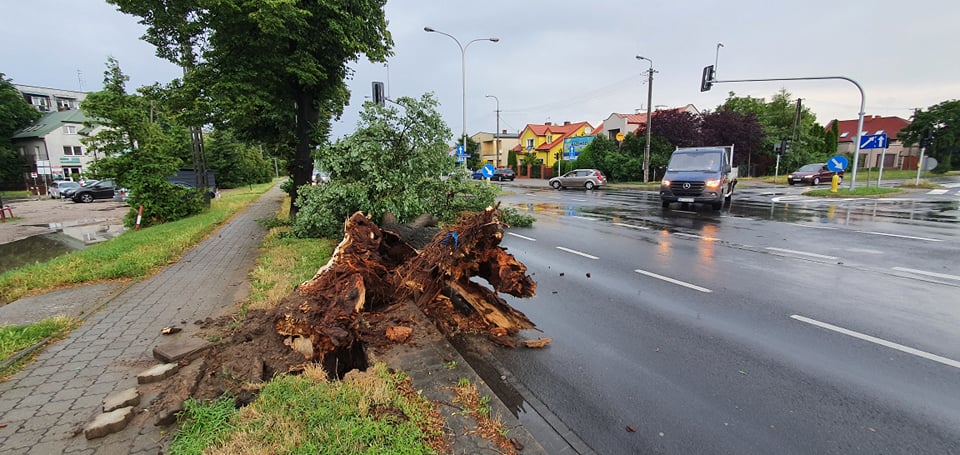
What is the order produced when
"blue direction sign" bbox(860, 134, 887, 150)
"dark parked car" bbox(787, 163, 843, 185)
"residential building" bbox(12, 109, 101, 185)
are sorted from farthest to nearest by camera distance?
"residential building" bbox(12, 109, 101, 185), "dark parked car" bbox(787, 163, 843, 185), "blue direction sign" bbox(860, 134, 887, 150)

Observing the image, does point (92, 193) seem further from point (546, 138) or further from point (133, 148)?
point (546, 138)

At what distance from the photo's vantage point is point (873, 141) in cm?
1989

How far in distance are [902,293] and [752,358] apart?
3730 mm

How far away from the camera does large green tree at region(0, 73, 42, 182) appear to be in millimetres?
48656

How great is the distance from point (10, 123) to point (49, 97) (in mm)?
17936

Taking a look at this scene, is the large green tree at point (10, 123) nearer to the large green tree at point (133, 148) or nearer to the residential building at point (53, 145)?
the residential building at point (53, 145)

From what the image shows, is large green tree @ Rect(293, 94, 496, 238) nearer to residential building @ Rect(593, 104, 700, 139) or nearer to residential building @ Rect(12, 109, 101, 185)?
residential building @ Rect(593, 104, 700, 139)

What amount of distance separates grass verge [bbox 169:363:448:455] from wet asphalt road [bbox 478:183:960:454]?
941 mm

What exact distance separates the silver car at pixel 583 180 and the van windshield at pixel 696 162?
16680 mm

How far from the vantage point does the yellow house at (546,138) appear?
2357 inches

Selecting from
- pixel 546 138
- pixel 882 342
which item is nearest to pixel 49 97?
pixel 546 138

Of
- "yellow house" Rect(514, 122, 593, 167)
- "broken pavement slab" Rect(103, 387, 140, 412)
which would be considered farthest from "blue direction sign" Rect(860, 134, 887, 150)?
"yellow house" Rect(514, 122, 593, 167)

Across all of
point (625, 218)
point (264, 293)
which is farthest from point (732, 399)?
point (625, 218)

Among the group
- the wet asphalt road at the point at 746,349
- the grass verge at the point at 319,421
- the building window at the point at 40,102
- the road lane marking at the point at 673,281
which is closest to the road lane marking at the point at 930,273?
the wet asphalt road at the point at 746,349
